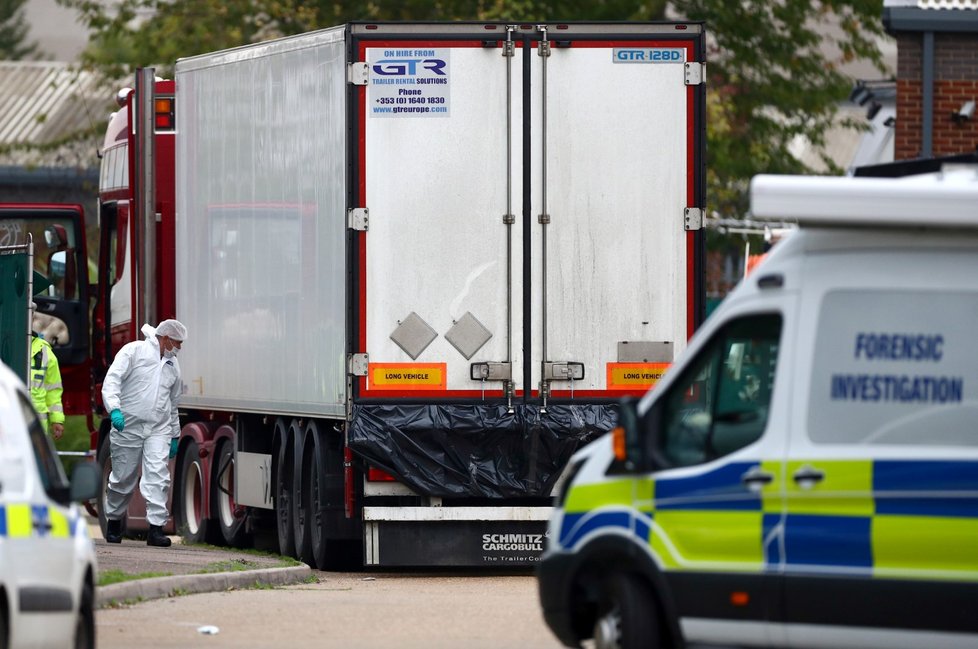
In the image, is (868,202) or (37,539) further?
(868,202)

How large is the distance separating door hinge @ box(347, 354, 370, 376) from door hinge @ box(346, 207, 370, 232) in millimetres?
805

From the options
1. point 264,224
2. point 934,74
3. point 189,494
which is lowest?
point 189,494

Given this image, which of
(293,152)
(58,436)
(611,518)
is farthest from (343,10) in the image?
(611,518)

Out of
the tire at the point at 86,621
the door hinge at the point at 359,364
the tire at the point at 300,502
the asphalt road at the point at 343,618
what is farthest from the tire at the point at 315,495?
the tire at the point at 86,621

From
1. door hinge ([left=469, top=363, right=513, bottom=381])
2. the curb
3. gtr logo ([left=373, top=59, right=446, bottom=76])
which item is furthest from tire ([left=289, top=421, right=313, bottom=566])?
gtr logo ([left=373, top=59, right=446, bottom=76])

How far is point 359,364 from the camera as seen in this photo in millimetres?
14734

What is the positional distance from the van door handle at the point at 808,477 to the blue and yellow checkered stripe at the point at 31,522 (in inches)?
109

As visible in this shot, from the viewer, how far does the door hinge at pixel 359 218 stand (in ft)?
48.2

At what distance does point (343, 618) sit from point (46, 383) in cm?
652

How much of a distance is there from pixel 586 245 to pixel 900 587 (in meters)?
6.62

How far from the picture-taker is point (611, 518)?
9203 mm

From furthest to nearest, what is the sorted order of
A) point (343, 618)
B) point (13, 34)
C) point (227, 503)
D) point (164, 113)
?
point (13, 34) < point (164, 113) < point (227, 503) < point (343, 618)

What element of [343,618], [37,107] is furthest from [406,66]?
[37,107]

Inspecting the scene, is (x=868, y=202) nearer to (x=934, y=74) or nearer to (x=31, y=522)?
(x=31, y=522)
